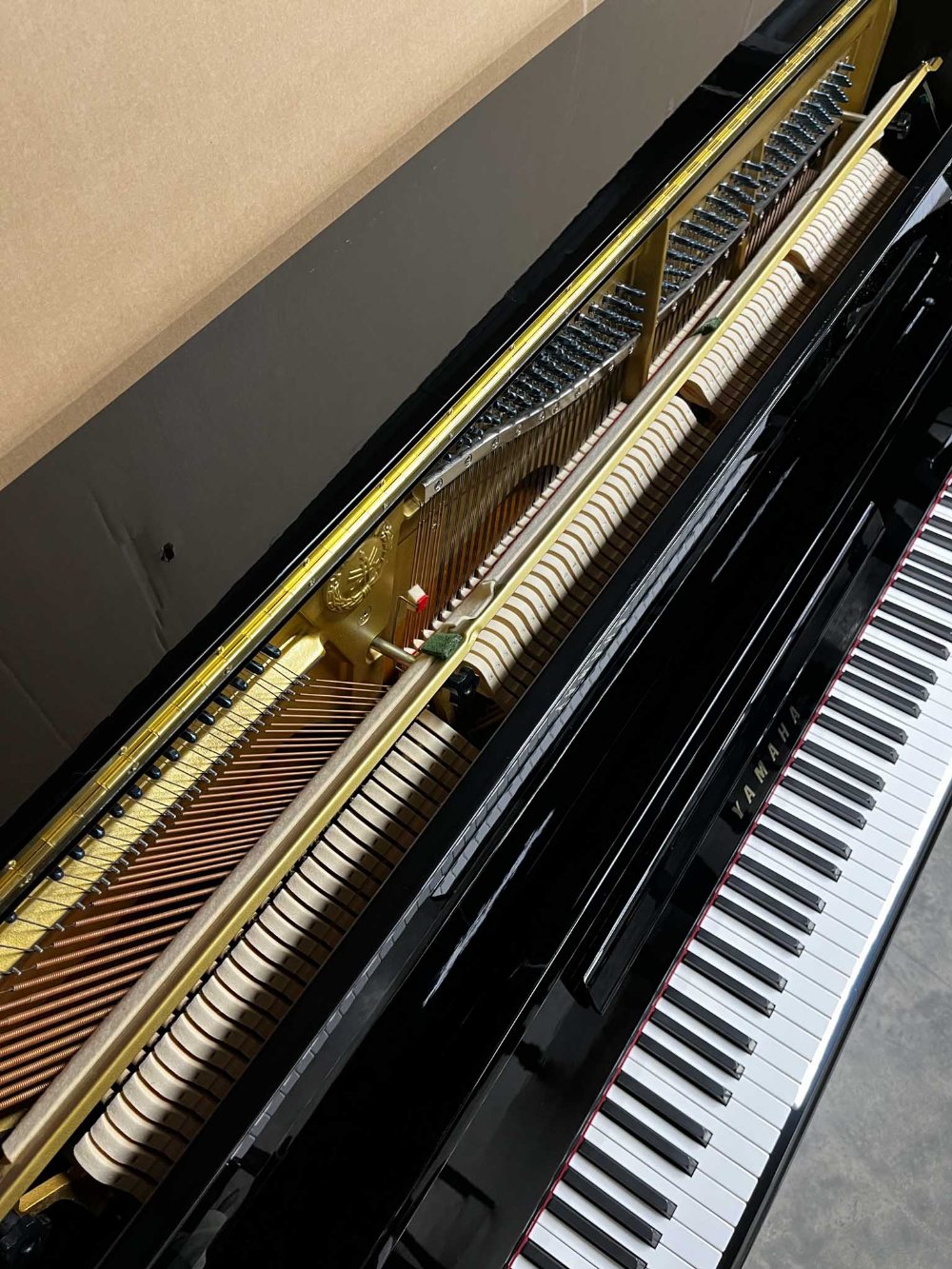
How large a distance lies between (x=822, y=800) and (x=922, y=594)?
652 mm

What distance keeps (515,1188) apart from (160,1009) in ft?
2.08

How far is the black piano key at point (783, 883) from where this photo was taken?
2.02 metres

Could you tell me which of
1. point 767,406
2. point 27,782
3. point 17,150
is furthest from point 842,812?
point 17,150

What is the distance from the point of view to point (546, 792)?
5.43 feet

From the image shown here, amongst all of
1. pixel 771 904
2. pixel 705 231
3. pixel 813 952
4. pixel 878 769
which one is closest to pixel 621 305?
pixel 705 231

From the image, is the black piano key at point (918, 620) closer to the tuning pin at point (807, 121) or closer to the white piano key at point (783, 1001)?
the white piano key at point (783, 1001)

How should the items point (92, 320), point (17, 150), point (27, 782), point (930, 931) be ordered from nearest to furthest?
point (27, 782), point (17, 150), point (92, 320), point (930, 931)

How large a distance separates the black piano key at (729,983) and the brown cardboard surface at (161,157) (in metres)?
1.55

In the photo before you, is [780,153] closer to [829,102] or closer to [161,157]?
[829,102]

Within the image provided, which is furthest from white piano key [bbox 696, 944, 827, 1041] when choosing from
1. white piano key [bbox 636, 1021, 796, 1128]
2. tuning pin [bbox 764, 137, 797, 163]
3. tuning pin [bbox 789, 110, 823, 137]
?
tuning pin [bbox 789, 110, 823, 137]

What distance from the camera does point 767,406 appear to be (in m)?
2.01

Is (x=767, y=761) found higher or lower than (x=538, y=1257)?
higher

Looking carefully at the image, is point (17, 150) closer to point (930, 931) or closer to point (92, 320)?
point (92, 320)

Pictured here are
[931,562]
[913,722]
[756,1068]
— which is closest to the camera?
[756,1068]
